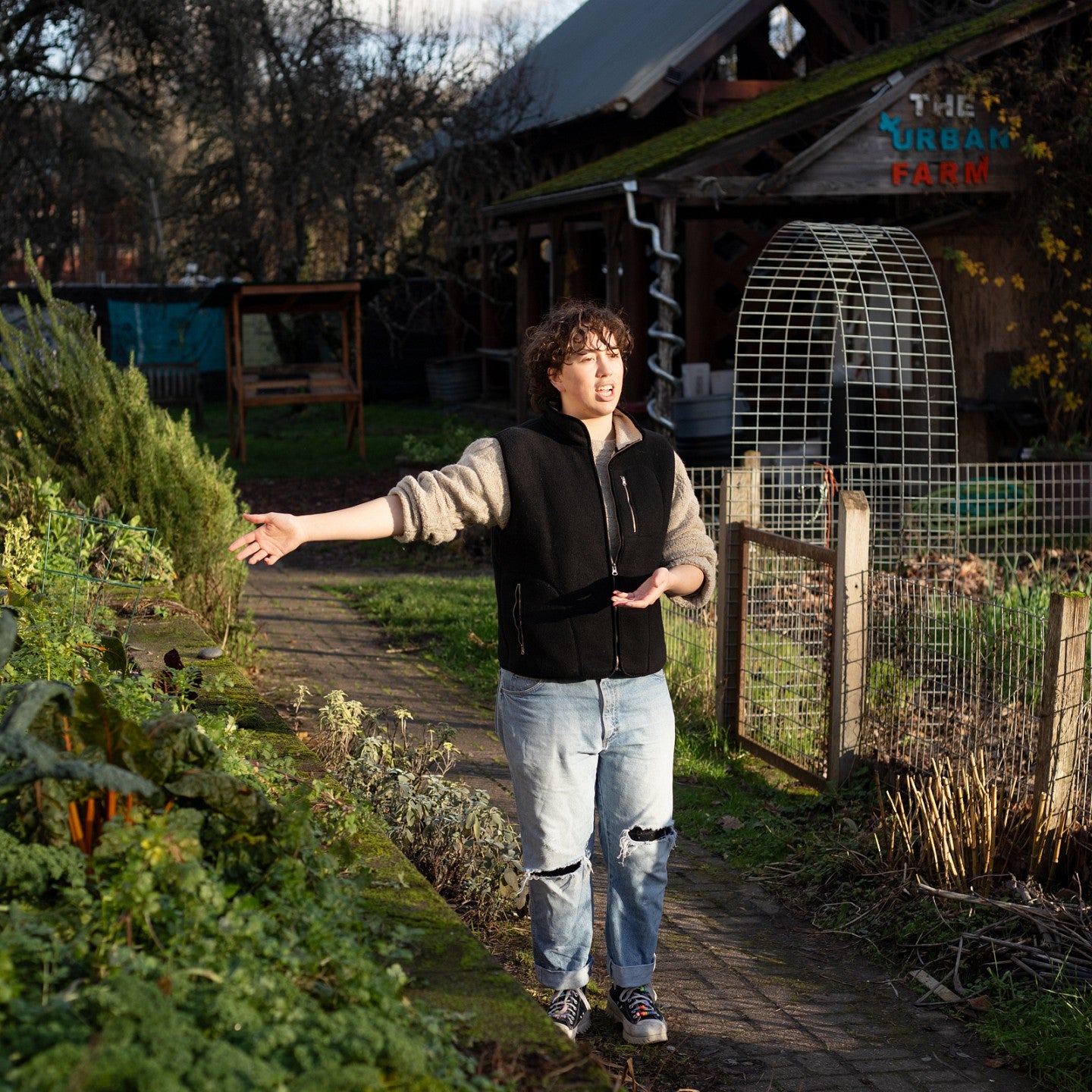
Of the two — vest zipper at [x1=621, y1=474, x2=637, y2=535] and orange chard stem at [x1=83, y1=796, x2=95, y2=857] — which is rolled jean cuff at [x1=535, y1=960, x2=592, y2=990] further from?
orange chard stem at [x1=83, y1=796, x2=95, y2=857]

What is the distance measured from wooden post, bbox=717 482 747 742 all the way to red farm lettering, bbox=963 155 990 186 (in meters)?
6.53

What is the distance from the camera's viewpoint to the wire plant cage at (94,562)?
5.16 metres

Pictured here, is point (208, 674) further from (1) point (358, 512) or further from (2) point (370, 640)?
(2) point (370, 640)

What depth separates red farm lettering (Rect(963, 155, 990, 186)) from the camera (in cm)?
1184

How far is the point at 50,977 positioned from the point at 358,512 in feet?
5.03

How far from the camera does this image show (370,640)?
347 inches

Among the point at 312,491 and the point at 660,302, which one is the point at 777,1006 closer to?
the point at 660,302

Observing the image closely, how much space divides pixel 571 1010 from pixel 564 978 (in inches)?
3.4

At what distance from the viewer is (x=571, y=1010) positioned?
11.9 feet

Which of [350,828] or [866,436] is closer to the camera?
[350,828]

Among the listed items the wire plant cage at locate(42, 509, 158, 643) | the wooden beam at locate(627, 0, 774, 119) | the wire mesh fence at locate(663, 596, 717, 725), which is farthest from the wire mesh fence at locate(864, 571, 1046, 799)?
the wooden beam at locate(627, 0, 774, 119)

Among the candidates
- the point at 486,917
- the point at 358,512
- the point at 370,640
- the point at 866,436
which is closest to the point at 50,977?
the point at 358,512

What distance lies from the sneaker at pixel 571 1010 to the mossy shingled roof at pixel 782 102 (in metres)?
9.32

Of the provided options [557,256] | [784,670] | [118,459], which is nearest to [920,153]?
[557,256]
